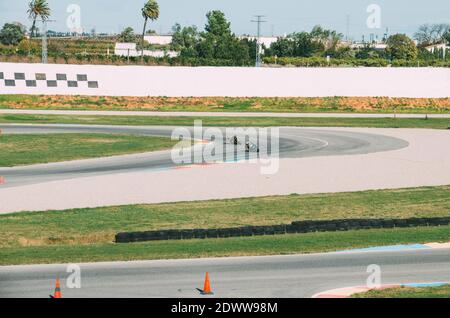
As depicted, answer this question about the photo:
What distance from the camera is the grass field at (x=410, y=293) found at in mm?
16422

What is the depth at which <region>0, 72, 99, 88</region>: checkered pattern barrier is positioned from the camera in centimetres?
6172

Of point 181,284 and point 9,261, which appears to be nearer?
point 181,284

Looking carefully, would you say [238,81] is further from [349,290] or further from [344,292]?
[344,292]

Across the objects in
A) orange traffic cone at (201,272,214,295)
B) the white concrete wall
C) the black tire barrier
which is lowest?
the black tire barrier

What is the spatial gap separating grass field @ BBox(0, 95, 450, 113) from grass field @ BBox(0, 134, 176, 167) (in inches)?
658

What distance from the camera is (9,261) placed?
1916 centimetres

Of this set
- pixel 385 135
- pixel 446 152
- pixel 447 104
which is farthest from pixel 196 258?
pixel 447 104

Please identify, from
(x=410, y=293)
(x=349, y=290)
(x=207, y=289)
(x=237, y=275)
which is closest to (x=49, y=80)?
(x=237, y=275)

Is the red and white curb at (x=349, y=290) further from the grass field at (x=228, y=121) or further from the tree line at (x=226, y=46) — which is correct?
the tree line at (x=226, y=46)

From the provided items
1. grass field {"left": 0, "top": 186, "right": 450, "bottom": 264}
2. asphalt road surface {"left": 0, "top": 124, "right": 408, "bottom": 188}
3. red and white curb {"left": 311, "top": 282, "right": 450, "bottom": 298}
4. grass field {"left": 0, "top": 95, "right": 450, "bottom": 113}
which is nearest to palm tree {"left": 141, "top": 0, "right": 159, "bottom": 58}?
grass field {"left": 0, "top": 95, "right": 450, "bottom": 113}

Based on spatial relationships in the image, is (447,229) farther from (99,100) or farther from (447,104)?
(447,104)

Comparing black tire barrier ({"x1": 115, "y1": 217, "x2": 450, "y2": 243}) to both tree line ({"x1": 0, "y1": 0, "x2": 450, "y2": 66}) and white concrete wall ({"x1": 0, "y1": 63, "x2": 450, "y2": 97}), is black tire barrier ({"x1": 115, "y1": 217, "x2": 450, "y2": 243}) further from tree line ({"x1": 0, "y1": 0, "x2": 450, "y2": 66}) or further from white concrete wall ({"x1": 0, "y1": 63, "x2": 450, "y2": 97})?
tree line ({"x1": 0, "y1": 0, "x2": 450, "y2": 66})
